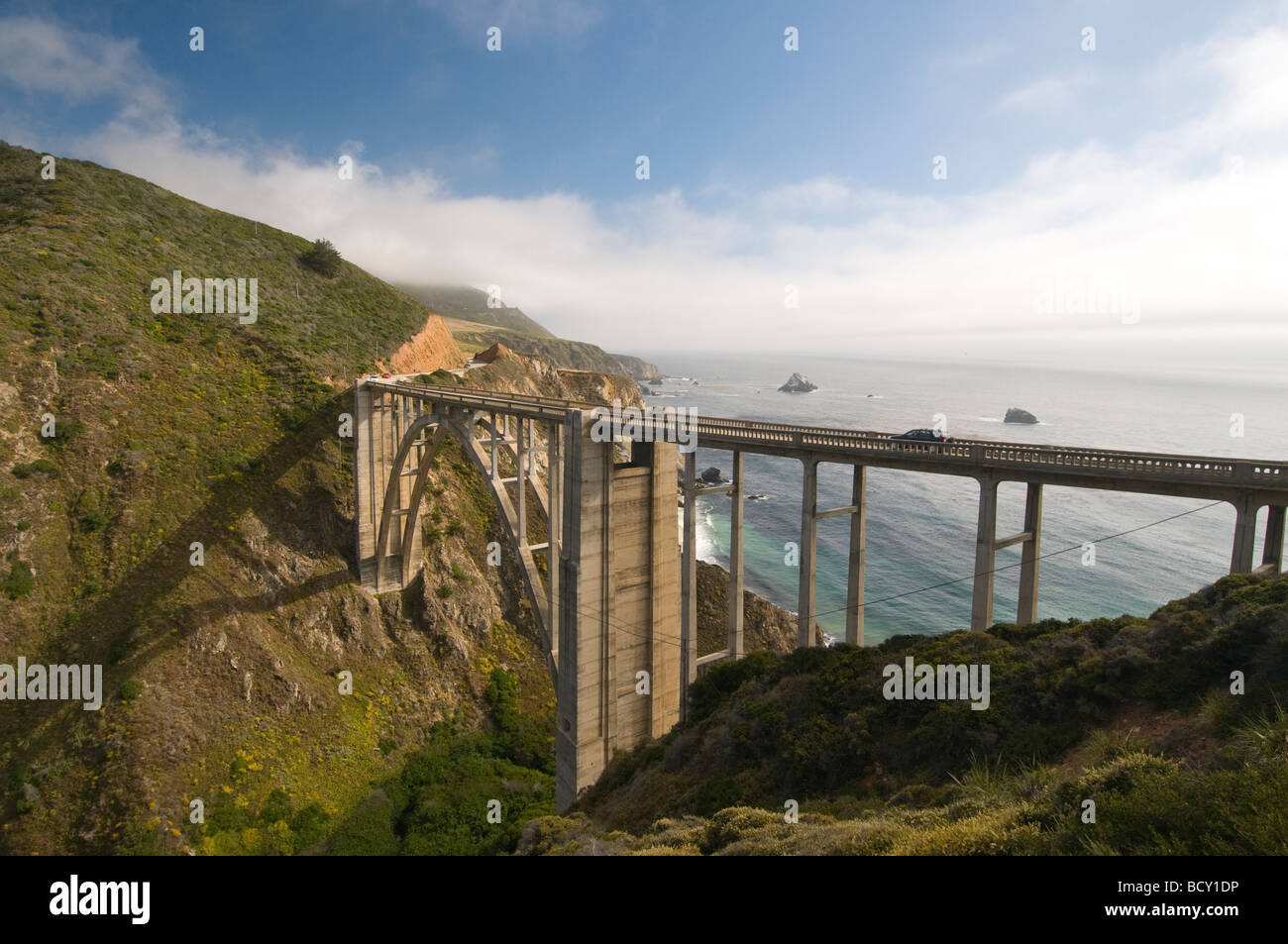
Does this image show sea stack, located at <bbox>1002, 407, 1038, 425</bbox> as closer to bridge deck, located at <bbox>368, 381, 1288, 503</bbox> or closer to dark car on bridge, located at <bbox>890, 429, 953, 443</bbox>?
dark car on bridge, located at <bbox>890, 429, 953, 443</bbox>

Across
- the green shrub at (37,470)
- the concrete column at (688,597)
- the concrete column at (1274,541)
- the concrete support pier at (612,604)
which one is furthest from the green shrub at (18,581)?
the concrete column at (1274,541)

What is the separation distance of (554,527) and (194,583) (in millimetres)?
16669

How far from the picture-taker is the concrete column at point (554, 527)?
1975 centimetres

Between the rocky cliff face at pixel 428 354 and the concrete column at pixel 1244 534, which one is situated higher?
the rocky cliff face at pixel 428 354

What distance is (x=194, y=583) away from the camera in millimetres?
25125

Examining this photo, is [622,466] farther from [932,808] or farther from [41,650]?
[41,650]

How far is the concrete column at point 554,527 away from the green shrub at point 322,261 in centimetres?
→ 4276

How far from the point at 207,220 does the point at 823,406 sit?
313ft

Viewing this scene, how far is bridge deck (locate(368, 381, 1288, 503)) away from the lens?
12.4 metres

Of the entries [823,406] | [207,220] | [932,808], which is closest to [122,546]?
[932,808]

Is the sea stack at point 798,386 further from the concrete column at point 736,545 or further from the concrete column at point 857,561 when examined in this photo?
the concrete column at point 857,561

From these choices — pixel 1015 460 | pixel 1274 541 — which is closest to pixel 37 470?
pixel 1015 460

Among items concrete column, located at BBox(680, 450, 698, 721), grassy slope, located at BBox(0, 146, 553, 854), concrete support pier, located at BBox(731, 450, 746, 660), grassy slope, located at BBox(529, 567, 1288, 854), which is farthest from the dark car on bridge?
grassy slope, located at BBox(0, 146, 553, 854)

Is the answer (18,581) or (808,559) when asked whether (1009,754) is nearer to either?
(808,559)
